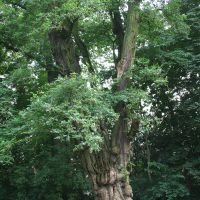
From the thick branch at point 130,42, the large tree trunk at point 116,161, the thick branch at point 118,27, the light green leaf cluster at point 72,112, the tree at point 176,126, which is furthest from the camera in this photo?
the tree at point 176,126

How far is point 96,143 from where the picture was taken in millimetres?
6418

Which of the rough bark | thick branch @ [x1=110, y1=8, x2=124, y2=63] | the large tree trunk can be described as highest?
thick branch @ [x1=110, y1=8, x2=124, y2=63]

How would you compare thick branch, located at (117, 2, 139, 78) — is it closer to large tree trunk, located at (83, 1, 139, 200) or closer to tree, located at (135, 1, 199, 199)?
large tree trunk, located at (83, 1, 139, 200)

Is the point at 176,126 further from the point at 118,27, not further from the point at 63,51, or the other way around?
Result: the point at 63,51

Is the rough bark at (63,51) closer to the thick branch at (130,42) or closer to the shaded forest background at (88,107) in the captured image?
the shaded forest background at (88,107)

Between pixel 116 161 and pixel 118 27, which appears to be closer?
pixel 116 161

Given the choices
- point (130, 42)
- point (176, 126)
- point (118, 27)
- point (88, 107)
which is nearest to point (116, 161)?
point (88, 107)

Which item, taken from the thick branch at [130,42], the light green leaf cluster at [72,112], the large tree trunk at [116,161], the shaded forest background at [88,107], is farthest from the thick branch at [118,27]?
the light green leaf cluster at [72,112]

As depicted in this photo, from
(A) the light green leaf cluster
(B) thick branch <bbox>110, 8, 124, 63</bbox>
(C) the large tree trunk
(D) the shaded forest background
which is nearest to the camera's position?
(A) the light green leaf cluster

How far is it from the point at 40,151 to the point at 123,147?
3.40 metres

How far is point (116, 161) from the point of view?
8.18 m

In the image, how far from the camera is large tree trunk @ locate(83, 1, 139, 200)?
7.84m

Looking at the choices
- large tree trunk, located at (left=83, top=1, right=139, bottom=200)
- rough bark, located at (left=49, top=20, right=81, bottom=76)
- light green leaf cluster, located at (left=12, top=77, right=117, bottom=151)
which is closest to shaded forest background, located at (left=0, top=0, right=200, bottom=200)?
light green leaf cluster, located at (left=12, top=77, right=117, bottom=151)

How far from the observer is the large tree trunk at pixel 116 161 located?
25.7 ft
